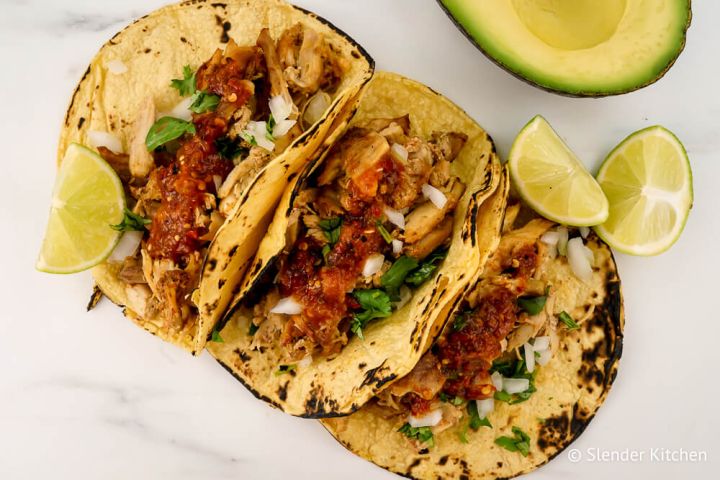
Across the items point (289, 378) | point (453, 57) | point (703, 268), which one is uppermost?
point (453, 57)

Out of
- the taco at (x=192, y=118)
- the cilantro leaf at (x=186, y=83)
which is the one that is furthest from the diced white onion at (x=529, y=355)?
the cilantro leaf at (x=186, y=83)

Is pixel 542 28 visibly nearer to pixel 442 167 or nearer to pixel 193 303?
pixel 442 167

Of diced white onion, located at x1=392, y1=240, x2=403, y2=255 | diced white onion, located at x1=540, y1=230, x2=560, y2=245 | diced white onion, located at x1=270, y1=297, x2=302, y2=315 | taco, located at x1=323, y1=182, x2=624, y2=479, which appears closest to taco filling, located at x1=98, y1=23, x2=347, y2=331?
diced white onion, located at x1=270, y1=297, x2=302, y2=315

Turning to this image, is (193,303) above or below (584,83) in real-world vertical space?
below

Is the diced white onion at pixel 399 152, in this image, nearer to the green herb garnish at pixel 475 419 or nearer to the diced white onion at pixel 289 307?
the diced white onion at pixel 289 307

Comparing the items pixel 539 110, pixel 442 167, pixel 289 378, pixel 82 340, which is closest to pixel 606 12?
pixel 539 110

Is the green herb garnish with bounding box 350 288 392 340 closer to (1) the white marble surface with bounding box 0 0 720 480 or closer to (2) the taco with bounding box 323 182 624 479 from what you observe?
(2) the taco with bounding box 323 182 624 479

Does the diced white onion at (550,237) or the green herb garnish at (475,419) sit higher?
the diced white onion at (550,237)

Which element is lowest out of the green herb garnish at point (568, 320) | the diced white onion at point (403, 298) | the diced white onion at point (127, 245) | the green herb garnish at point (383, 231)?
the diced white onion at point (127, 245)
